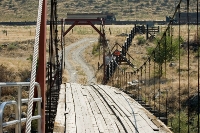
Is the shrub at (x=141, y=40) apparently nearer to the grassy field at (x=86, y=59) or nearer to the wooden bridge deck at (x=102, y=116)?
the grassy field at (x=86, y=59)

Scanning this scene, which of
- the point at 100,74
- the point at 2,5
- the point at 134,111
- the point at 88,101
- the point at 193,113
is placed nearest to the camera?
the point at 134,111

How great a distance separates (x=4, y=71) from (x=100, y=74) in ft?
23.9

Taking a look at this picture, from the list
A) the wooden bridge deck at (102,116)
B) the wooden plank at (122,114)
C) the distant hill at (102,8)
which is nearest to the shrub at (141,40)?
the wooden bridge deck at (102,116)

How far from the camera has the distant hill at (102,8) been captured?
93125mm

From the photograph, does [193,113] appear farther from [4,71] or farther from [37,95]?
[37,95]

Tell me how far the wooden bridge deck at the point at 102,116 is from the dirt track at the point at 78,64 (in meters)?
15.4

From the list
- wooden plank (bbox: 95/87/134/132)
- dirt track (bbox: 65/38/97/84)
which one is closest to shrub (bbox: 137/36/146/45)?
dirt track (bbox: 65/38/97/84)

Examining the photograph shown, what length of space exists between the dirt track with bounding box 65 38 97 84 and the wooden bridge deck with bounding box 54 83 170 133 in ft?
50.4

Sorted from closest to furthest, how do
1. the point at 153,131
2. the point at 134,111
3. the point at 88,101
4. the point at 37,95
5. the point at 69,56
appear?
the point at 37,95 → the point at 153,131 → the point at 134,111 → the point at 88,101 → the point at 69,56

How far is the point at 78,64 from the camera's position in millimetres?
40438

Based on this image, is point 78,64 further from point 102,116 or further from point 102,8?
point 102,8

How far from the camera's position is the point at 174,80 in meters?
28.2

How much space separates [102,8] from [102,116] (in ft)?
300

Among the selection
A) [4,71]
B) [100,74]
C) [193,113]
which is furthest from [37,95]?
[100,74]
